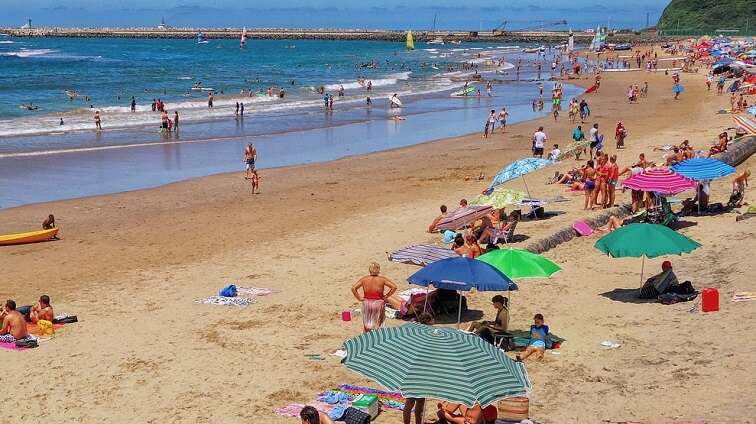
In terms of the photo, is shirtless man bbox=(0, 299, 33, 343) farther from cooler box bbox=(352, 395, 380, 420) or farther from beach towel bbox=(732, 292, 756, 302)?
beach towel bbox=(732, 292, 756, 302)

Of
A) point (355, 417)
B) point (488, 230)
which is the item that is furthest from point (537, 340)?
point (488, 230)

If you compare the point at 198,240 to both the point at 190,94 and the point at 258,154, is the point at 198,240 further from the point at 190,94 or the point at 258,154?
the point at 190,94

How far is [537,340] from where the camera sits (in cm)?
1048

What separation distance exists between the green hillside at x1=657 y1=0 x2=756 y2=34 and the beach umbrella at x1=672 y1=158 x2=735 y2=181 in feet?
329

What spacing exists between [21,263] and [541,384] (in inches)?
411

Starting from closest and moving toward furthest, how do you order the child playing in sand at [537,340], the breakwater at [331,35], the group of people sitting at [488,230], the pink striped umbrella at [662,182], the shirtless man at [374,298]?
the child playing in sand at [537,340] → the shirtless man at [374,298] → the pink striped umbrella at [662,182] → the group of people sitting at [488,230] → the breakwater at [331,35]

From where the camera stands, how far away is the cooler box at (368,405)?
8.78 m

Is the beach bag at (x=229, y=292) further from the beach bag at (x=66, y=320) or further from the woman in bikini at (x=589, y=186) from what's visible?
the woman in bikini at (x=589, y=186)

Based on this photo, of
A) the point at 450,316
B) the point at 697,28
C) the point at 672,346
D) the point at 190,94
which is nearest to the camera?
the point at 672,346

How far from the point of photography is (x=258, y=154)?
29.5m

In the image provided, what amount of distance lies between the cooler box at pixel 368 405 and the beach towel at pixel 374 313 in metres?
1.75

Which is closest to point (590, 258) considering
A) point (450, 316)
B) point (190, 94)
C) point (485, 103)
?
point (450, 316)

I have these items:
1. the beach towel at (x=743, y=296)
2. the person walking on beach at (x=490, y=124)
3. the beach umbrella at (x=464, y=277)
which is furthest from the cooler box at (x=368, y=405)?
the person walking on beach at (x=490, y=124)

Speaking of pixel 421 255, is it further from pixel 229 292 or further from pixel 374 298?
pixel 229 292
